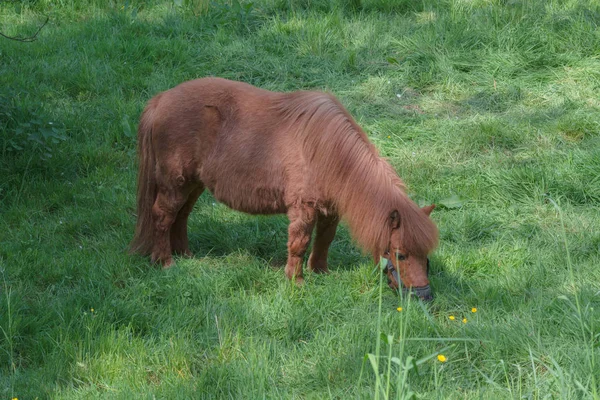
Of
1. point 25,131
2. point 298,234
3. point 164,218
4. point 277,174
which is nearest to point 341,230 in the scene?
point 298,234

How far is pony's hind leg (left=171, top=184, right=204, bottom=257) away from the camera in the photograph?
21.1ft

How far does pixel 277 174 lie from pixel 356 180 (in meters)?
0.67

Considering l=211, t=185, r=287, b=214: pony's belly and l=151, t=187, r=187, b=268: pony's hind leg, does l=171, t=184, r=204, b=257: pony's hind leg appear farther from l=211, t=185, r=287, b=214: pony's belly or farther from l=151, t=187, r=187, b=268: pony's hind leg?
l=211, t=185, r=287, b=214: pony's belly

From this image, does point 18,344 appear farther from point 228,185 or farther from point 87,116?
point 87,116

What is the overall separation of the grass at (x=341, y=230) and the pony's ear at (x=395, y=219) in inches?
21.2

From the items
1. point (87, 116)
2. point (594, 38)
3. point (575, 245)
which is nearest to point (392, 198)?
point (575, 245)

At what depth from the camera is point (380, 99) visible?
884 cm

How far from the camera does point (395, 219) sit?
5336mm

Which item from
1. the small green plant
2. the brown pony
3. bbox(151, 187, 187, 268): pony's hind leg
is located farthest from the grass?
the brown pony

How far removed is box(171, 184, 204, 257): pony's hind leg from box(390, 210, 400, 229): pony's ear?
6.20ft

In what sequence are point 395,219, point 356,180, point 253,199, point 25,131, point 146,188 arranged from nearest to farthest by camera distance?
point 395,219, point 356,180, point 253,199, point 146,188, point 25,131

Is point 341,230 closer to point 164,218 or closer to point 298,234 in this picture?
point 298,234

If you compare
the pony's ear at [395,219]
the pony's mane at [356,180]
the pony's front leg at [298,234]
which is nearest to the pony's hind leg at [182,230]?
the pony's front leg at [298,234]

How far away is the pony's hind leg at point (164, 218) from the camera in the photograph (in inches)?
242
